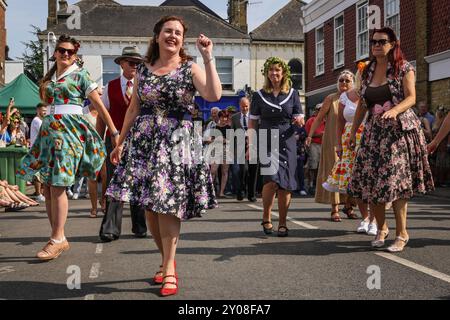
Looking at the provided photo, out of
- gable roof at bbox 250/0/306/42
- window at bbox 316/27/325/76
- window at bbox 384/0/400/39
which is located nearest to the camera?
window at bbox 384/0/400/39

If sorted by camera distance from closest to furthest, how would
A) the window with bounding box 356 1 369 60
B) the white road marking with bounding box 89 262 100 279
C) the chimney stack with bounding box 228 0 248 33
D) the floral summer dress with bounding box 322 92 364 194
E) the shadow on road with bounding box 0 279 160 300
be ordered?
1. the shadow on road with bounding box 0 279 160 300
2. the white road marking with bounding box 89 262 100 279
3. the floral summer dress with bounding box 322 92 364 194
4. the window with bounding box 356 1 369 60
5. the chimney stack with bounding box 228 0 248 33

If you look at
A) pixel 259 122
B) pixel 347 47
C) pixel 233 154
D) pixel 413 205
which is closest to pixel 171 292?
pixel 259 122

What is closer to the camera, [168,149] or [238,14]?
[168,149]

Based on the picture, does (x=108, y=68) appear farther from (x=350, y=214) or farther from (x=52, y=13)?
(x=350, y=214)

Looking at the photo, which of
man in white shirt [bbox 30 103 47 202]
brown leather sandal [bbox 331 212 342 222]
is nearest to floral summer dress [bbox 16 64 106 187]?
brown leather sandal [bbox 331 212 342 222]

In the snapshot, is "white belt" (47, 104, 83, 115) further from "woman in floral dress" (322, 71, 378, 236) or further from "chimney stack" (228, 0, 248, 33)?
"chimney stack" (228, 0, 248, 33)

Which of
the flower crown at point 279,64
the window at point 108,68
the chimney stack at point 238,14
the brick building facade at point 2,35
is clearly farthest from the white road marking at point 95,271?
the chimney stack at point 238,14

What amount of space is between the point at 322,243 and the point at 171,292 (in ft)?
9.11

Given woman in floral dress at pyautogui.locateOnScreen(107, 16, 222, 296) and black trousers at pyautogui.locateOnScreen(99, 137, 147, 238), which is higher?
woman in floral dress at pyautogui.locateOnScreen(107, 16, 222, 296)

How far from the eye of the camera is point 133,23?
131ft

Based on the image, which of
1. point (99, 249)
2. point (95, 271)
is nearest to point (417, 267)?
point (95, 271)

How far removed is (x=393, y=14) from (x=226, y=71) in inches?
743

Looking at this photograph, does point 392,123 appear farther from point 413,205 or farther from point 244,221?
point 413,205

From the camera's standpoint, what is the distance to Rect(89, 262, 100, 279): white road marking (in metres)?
5.02
